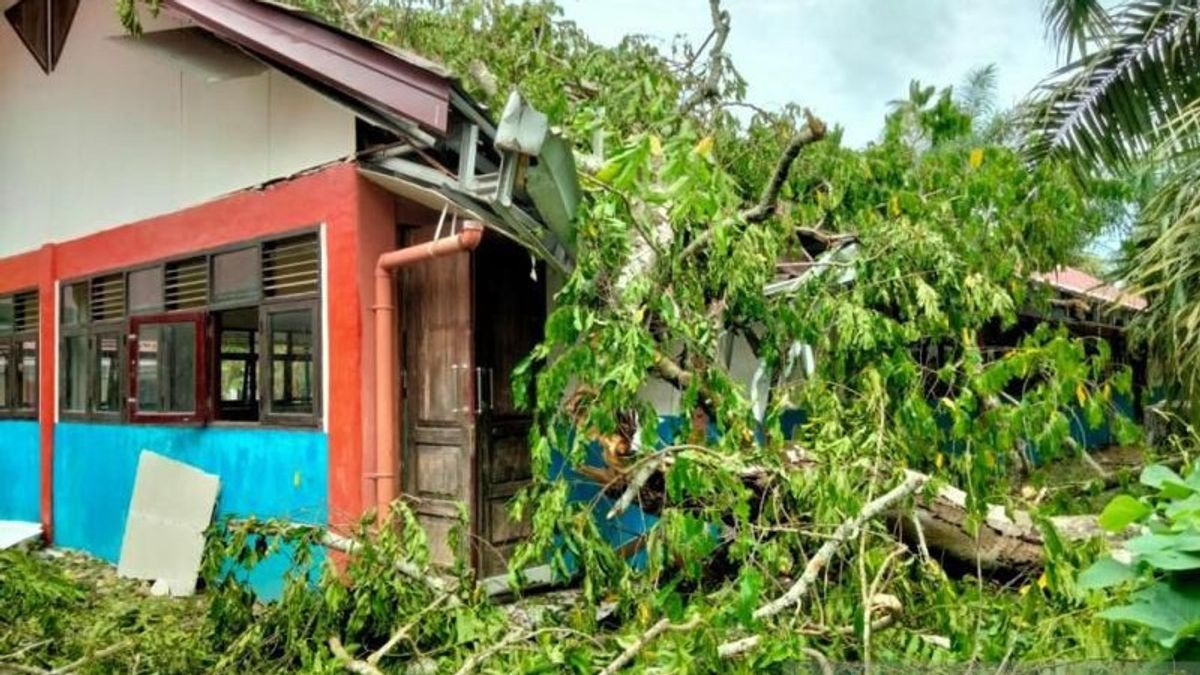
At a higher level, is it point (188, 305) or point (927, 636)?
point (188, 305)

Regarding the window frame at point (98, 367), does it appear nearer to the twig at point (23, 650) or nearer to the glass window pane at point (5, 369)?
the glass window pane at point (5, 369)

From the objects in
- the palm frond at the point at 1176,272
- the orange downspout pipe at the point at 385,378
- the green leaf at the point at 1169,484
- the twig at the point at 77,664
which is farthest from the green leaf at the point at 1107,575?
the twig at the point at 77,664

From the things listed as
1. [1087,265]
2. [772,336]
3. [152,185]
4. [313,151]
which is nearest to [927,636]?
[772,336]

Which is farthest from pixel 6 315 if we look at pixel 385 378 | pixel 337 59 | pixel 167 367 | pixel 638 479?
pixel 638 479

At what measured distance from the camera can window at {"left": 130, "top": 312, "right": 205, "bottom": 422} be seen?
664 centimetres

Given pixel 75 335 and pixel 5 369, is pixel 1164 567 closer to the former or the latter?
pixel 75 335

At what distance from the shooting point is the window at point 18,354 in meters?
9.16

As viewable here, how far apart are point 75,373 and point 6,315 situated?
2101mm

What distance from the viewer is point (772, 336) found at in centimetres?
485

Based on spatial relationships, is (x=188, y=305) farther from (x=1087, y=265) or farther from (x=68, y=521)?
(x=1087, y=265)

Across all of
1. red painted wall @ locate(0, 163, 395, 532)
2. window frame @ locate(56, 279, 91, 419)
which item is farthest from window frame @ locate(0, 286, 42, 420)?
red painted wall @ locate(0, 163, 395, 532)

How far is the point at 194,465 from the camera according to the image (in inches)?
262

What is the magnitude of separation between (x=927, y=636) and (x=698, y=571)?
83 cm

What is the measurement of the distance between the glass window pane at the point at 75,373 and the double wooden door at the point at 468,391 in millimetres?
4143
